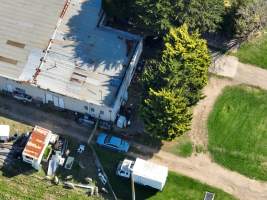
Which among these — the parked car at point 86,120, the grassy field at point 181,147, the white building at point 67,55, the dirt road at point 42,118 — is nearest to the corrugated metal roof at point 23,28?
the white building at point 67,55

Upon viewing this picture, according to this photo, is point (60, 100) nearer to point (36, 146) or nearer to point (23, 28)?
point (36, 146)

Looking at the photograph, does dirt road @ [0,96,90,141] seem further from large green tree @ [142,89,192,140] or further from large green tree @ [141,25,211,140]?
large green tree @ [141,25,211,140]

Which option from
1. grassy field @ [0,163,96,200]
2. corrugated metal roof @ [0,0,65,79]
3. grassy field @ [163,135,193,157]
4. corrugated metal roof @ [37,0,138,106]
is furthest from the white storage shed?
corrugated metal roof @ [0,0,65,79]

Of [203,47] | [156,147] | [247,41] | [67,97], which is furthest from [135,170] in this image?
[247,41]

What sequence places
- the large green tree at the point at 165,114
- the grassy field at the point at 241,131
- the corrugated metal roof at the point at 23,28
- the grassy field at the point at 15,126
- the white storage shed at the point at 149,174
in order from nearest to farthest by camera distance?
the large green tree at the point at 165,114
the white storage shed at the point at 149,174
the grassy field at the point at 241,131
the grassy field at the point at 15,126
the corrugated metal roof at the point at 23,28

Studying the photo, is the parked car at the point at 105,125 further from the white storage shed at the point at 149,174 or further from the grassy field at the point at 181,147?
the grassy field at the point at 181,147

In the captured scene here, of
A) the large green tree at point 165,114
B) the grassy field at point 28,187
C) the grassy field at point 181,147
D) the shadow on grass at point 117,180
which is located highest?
the large green tree at point 165,114
